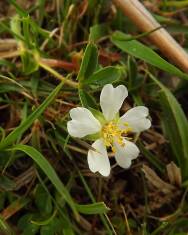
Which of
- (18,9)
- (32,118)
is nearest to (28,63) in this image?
(18,9)

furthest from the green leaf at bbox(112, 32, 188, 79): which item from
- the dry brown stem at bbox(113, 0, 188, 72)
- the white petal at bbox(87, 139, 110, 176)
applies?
the white petal at bbox(87, 139, 110, 176)

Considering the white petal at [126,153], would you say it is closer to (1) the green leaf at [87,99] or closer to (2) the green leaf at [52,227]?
(1) the green leaf at [87,99]

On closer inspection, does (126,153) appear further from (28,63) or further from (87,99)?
(28,63)

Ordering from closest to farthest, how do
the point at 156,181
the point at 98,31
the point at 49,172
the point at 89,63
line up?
the point at 49,172 < the point at 89,63 < the point at 156,181 < the point at 98,31

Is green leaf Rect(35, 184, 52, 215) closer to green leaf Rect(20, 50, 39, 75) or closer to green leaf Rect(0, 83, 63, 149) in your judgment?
green leaf Rect(0, 83, 63, 149)

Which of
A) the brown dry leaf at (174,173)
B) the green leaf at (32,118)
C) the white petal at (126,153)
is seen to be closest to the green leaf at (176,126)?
the brown dry leaf at (174,173)

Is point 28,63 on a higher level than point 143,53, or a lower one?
higher

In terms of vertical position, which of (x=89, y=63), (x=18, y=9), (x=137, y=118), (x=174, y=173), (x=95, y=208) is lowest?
(x=174, y=173)

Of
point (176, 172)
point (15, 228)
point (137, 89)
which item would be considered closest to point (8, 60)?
point (137, 89)
